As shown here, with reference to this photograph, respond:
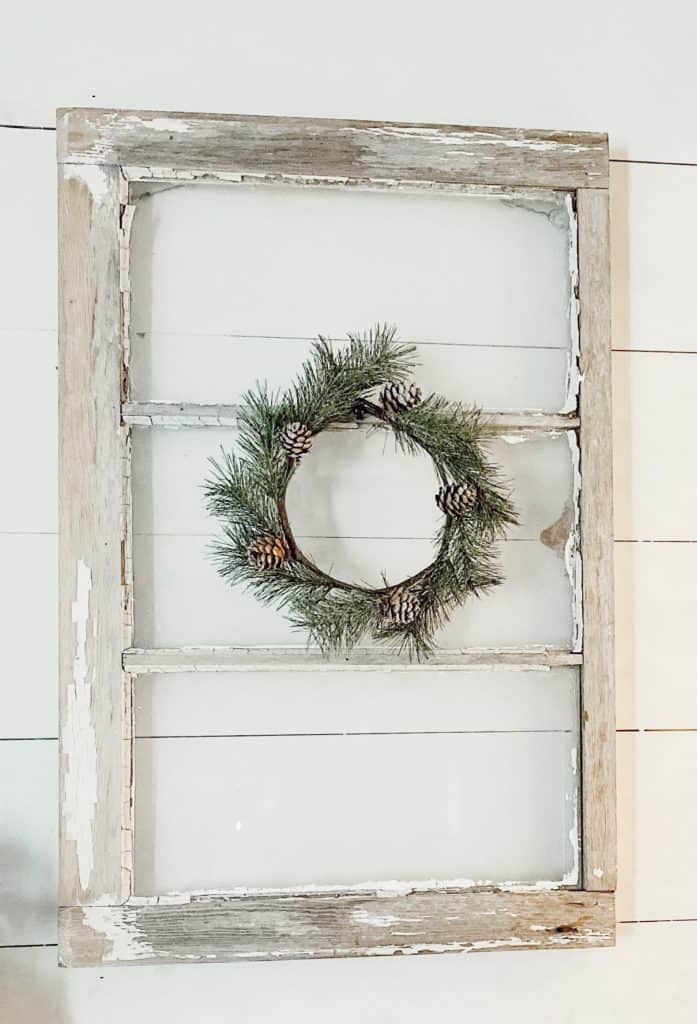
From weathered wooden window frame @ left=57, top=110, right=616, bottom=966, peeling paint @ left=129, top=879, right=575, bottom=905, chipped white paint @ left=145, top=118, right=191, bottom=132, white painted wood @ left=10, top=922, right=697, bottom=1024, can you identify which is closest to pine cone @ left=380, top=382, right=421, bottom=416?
weathered wooden window frame @ left=57, top=110, right=616, bottom=966

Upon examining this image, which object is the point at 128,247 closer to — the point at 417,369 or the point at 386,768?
the point at 417,369

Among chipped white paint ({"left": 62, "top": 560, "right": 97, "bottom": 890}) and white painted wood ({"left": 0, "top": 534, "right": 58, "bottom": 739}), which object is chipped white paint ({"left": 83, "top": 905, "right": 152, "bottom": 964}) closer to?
Result: chipped white paint ({"left": 62, "top": 560, "right": 97, "bottom": 890})

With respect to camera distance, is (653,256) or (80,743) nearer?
(80,743)

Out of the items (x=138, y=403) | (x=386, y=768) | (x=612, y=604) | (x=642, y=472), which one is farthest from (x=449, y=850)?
(x=138, y=403)

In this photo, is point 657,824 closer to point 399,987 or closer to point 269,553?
point 399,987

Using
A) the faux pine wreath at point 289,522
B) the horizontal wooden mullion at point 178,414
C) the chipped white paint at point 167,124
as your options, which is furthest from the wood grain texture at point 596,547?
the chipped white paint at point 167,124

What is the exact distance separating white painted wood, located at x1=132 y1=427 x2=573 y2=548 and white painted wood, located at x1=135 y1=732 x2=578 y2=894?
0.76ft

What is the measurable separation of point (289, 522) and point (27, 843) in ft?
1.46

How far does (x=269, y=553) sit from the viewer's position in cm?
115

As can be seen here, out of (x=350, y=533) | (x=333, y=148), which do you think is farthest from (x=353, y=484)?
(x=333, y=148)

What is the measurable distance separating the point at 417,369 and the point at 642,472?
0.95 feet

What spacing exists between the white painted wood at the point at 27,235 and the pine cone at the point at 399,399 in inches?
14.7

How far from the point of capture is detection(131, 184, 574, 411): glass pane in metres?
1.24

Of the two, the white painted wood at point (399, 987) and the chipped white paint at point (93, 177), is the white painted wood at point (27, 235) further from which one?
the white painted wood at point (399, 987)
